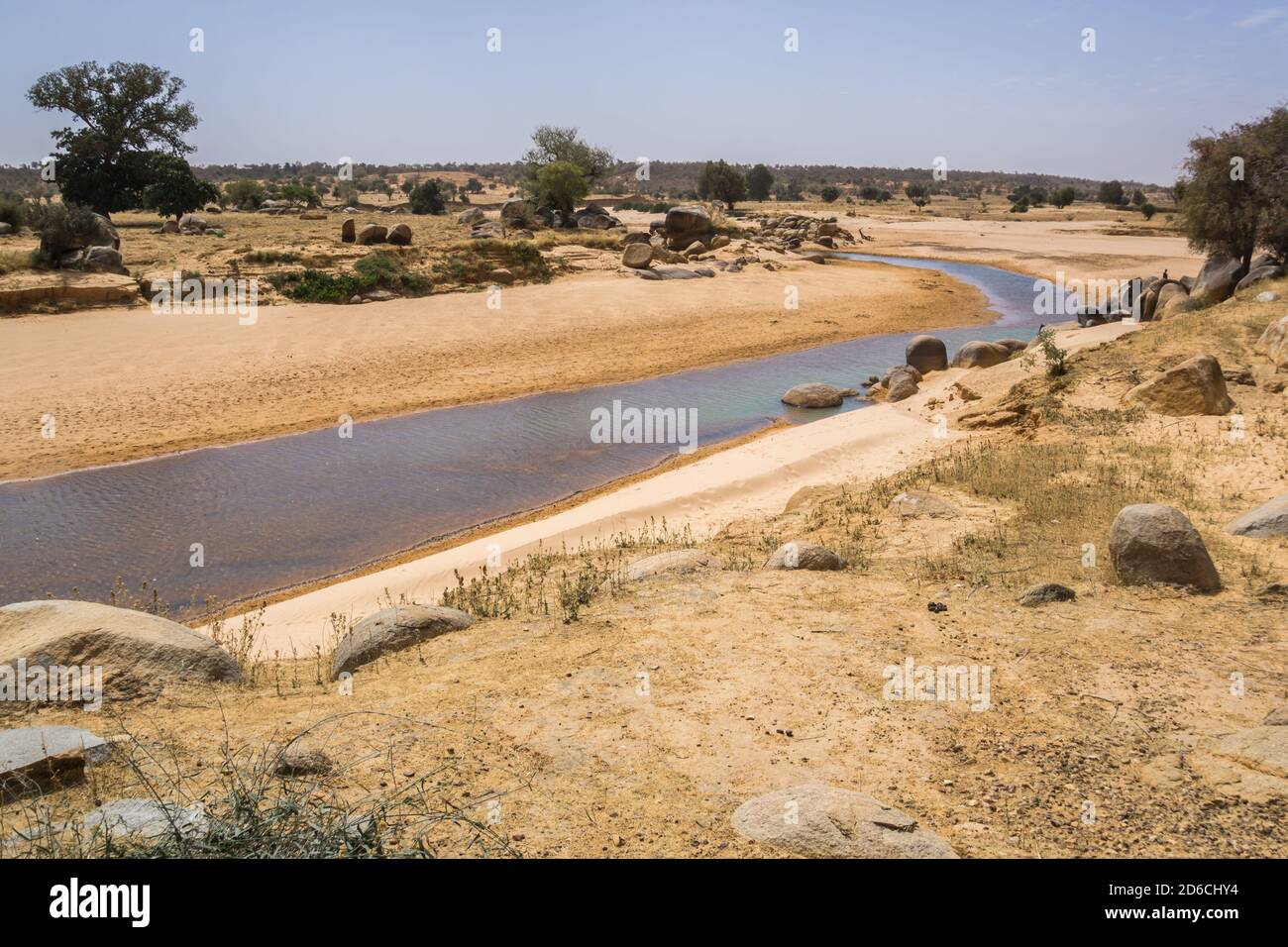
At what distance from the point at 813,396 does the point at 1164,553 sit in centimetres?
1331

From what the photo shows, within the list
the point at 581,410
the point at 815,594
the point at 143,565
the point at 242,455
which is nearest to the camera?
the point at 815,594

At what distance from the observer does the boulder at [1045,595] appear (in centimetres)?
814

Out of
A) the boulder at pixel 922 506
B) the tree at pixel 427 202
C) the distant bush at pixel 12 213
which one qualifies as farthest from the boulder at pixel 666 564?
the tree at pixel 427 202

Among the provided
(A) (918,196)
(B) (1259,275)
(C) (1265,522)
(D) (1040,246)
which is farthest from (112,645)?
→ (A) (918,196)

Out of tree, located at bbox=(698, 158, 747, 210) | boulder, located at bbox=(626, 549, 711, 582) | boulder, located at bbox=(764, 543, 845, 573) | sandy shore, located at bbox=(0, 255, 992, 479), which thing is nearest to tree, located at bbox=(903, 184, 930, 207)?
tree, located at bbox=(698, 158, 747, 210)

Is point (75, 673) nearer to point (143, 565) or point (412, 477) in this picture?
point (143, 565)

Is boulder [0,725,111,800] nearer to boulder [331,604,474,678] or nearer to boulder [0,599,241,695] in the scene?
boulder [0,599,241,695]

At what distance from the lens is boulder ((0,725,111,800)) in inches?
181

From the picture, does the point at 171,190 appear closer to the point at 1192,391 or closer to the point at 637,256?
the point at 637,256

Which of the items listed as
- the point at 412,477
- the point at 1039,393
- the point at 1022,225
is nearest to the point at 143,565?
the point at 412,477

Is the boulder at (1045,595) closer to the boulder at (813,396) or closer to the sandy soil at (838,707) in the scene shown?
the sandy soil at (838,707)

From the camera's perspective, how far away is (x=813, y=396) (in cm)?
2131
